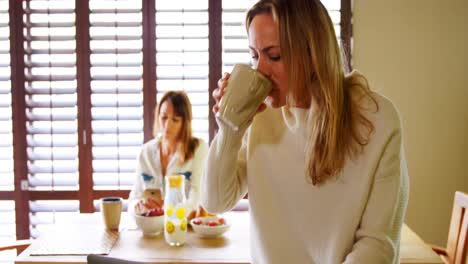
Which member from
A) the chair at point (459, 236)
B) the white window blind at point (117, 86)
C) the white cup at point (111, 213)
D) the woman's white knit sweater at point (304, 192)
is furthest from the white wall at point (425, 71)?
the woman's white knit sweater at point (304, 192)

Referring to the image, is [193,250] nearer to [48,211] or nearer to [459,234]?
[459,234]

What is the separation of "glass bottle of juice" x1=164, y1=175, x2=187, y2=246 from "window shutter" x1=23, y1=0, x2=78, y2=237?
1486mm

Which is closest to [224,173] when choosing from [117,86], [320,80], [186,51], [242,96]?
[242,96]

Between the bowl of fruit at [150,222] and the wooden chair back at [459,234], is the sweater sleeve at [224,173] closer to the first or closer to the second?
the bowl of fruit at [150,222]

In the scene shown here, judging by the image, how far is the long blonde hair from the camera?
78 cm

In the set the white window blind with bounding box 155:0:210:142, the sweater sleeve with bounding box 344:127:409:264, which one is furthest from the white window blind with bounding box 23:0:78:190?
the sweater sleeve with bounding box 344:127:409:264

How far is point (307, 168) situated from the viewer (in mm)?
814

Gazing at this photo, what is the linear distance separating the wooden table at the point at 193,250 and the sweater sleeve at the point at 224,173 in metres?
0.74

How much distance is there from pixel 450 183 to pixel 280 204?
97.0 inches

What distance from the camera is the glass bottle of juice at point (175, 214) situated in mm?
1757

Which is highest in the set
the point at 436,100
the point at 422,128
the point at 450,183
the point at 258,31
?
the point at 258,31

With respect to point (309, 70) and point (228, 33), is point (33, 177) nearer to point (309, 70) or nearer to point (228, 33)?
point (228, 33)

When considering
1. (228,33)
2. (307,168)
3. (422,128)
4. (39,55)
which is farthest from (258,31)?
(39,55)

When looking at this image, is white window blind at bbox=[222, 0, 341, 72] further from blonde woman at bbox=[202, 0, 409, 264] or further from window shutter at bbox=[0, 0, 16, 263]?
blonde woman at bbox=[202, 0, 409, 264]
